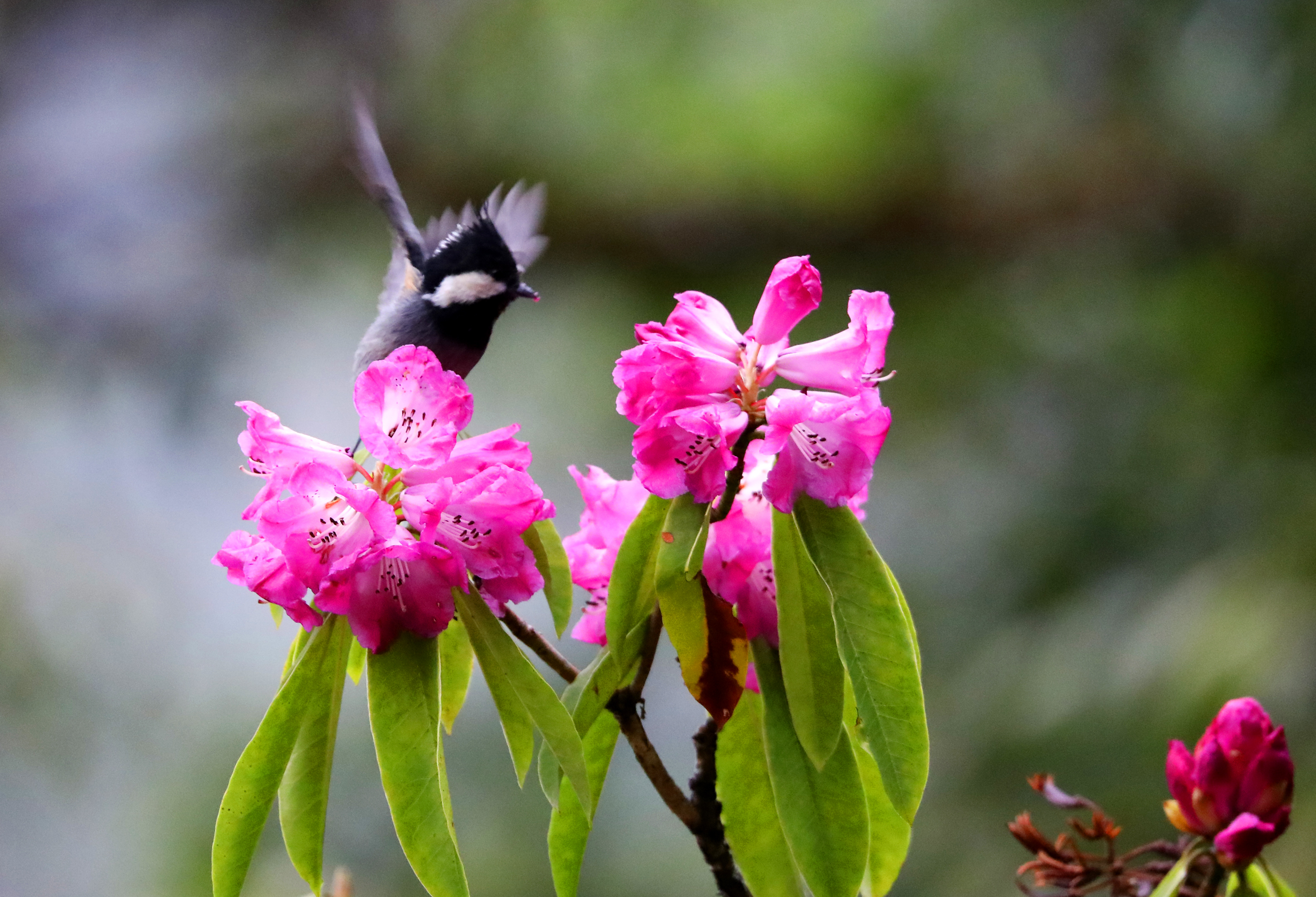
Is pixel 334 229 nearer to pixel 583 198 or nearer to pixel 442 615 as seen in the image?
pixel 583 198

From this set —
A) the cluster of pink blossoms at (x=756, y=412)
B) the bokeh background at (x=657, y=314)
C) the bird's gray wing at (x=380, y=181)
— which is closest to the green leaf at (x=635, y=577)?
the cluster of pink blossoms at (x=756, y=412)

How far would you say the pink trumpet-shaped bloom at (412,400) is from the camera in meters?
0.56

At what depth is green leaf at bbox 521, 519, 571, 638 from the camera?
0.62 metres

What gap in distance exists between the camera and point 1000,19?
3127 mm

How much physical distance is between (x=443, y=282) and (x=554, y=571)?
0.51 metres

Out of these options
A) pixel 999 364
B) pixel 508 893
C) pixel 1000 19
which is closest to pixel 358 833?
pixel 508 893

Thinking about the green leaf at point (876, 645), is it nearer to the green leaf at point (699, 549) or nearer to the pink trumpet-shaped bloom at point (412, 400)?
the green leaf at point (699, 549)

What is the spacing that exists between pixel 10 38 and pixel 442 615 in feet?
11.7

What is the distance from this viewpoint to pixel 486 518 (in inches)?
21.4

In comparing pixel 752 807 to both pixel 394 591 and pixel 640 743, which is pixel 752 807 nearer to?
pixel 640 743

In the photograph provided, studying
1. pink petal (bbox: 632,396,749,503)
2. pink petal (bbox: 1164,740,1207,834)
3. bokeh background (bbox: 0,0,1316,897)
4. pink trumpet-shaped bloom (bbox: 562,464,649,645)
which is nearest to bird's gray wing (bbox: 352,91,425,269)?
pink trumpet-shaped bloom (bbox: 562,464,649,645)

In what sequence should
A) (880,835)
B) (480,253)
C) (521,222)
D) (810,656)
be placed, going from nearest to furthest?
(810,656)
(880,835)
(480,253)
(521,222)

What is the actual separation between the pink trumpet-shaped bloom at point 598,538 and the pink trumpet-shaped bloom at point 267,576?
0.50 feet

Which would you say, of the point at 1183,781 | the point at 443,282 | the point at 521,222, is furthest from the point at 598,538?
the point at 521,222
